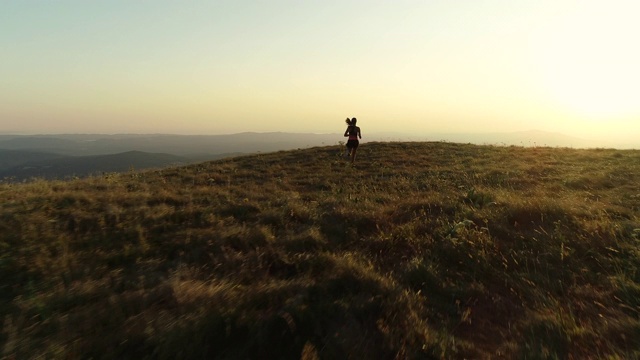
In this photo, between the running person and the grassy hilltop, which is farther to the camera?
the running person

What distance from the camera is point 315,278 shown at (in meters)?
4.80

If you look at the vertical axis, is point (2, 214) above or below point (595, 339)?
above

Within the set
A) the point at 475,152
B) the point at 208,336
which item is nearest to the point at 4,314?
the point at 208,336

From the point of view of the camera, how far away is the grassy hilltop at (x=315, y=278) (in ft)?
11.1

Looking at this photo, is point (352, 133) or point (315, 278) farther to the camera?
point (352, 133)

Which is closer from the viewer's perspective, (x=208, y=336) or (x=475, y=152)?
(x=208, y=336)

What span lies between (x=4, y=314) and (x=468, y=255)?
5843 mm

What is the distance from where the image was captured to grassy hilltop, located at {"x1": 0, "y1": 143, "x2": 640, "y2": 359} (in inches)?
133

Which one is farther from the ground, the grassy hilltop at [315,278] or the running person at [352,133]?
the running person at [352,133]

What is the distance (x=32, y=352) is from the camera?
2945 mm

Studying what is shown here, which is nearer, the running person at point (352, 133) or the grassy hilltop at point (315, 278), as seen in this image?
the grassy hilltop at point (315, 278)

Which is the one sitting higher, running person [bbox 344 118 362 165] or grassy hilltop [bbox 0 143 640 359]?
running person [bbox 344 118 362 165]

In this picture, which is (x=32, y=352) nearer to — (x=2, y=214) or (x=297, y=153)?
(x=2, y=214)

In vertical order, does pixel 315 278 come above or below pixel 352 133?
below
